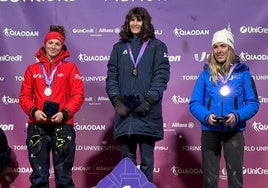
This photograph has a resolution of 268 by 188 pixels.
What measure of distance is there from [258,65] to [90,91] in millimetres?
1329

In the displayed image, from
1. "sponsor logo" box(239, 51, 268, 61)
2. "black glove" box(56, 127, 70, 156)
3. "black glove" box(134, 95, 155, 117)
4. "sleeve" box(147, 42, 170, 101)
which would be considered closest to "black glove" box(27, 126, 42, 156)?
"black glove" box(56, 127, 70, 156)

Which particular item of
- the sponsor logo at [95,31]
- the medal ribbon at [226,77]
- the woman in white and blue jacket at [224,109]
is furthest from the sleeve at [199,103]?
the sponsor logo at [95,31]

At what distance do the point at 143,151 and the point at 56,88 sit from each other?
28.4 inches

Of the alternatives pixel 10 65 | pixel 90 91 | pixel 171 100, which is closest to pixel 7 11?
pixel 10 65

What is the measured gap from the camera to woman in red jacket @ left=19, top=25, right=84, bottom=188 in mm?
3449

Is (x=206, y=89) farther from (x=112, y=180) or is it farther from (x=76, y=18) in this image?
(x=76, y=18)

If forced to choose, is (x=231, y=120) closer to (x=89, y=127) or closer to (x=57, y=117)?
(x=57, y=117)

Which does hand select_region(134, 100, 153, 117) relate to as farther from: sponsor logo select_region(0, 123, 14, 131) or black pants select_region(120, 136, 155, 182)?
sponsor logo select_region(0, 123, 14, 131)

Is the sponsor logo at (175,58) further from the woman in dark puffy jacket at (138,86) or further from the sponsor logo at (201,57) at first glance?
the woman in dark puffy jacket at (138,86)

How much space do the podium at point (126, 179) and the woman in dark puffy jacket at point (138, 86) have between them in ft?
1.34

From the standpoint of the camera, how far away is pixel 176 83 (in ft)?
13.7

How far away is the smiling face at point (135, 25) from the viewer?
3.52m

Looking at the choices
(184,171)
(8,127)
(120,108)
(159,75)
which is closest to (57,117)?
(120,108)

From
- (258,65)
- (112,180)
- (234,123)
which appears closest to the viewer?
(112,180)
